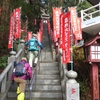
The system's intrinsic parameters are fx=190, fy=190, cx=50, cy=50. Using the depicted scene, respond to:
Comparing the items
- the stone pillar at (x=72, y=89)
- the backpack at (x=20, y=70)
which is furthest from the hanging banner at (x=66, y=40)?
the backpack at (x=20, y=70)

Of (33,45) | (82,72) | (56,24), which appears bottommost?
(82,72)

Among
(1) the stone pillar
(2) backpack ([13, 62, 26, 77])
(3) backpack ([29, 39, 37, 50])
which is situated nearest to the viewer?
(1) the stone pillar

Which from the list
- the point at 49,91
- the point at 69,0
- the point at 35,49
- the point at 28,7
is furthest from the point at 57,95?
the point at 69,0

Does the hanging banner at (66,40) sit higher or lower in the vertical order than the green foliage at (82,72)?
higher

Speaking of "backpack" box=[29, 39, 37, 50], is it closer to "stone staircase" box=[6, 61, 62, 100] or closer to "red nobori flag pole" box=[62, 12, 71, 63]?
"stone staircase" box=[6, 61, 62, 100]

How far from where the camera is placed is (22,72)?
19.1 ft

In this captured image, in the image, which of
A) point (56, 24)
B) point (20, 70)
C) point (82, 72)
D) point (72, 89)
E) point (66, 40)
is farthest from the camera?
point (56, 24)

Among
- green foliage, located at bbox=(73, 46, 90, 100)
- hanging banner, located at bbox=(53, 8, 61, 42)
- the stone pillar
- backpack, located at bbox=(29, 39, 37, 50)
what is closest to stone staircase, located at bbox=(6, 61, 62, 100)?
green foliage, located at bbox=(73, 46, 90, 100)

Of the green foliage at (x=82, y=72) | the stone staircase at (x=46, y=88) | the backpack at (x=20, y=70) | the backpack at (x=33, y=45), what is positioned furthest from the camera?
the backpack at (x=33, y=45)

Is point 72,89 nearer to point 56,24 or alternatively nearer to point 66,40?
point 66,40

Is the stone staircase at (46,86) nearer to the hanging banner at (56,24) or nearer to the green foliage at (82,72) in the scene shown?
the green foliage at (82,72)

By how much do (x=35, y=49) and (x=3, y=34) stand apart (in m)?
4.79

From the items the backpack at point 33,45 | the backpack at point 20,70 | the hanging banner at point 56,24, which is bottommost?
the backpack at point 20,70

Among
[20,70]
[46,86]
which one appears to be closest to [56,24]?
[46,86]
